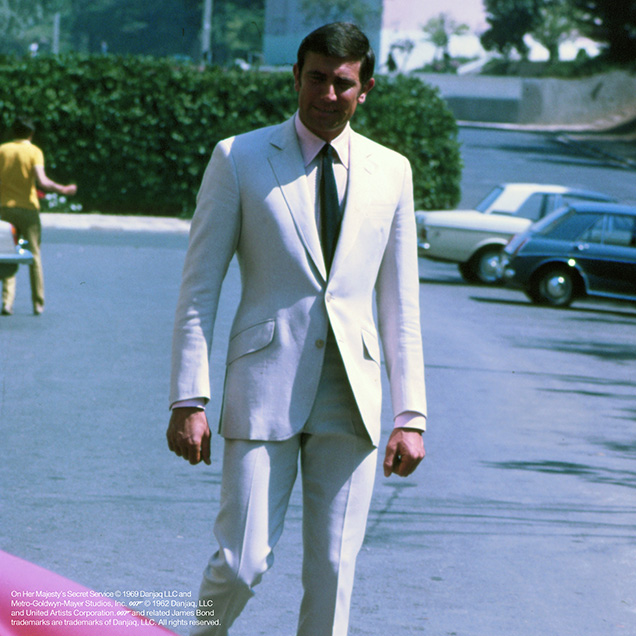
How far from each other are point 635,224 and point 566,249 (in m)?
0.99

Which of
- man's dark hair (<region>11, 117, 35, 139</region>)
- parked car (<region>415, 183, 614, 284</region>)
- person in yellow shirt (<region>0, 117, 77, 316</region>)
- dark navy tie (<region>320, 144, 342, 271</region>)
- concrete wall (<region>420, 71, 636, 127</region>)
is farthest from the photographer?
concrete wall (<region>420, 71, 636, 127</region>)

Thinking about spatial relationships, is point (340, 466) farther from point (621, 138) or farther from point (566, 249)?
point (621, 138)

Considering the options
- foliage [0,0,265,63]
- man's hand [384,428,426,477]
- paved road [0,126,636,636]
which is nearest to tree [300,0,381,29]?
foliage [0,0,265,63]

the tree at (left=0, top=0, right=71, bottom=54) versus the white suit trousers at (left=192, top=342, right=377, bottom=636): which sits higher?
the white suit trousers at (left=192, top=342, right=377, bottom=636)

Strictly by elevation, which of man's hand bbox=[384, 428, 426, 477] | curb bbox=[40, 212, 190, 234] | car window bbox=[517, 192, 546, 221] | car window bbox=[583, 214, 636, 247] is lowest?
curb bbox=[40, 212, 190, 234]

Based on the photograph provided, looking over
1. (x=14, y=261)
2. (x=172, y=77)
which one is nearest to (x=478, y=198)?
(x=172, y=77)

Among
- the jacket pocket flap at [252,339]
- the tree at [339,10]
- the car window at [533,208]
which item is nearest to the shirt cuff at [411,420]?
the jacket pocket flap at [252,339]

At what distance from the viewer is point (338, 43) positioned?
10.9 feet

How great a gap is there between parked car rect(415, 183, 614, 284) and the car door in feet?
6.81

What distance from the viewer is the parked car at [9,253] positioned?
11758 mm

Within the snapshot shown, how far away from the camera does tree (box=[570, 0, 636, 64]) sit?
5844cm

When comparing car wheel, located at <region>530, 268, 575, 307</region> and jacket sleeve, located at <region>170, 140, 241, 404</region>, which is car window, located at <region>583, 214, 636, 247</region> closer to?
car wheel, located at <region>530, 268, 575, 307</region>

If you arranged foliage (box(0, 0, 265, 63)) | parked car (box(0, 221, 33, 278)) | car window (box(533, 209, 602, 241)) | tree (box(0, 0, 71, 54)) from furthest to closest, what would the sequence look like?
tree (box(0, 0, 71, 54))
foliage (box(0, 0, 265, 63))
car window (box(533, 209, 602, 241))
parked car (box(0, 221, 33, 278))

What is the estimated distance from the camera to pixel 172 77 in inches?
1104
